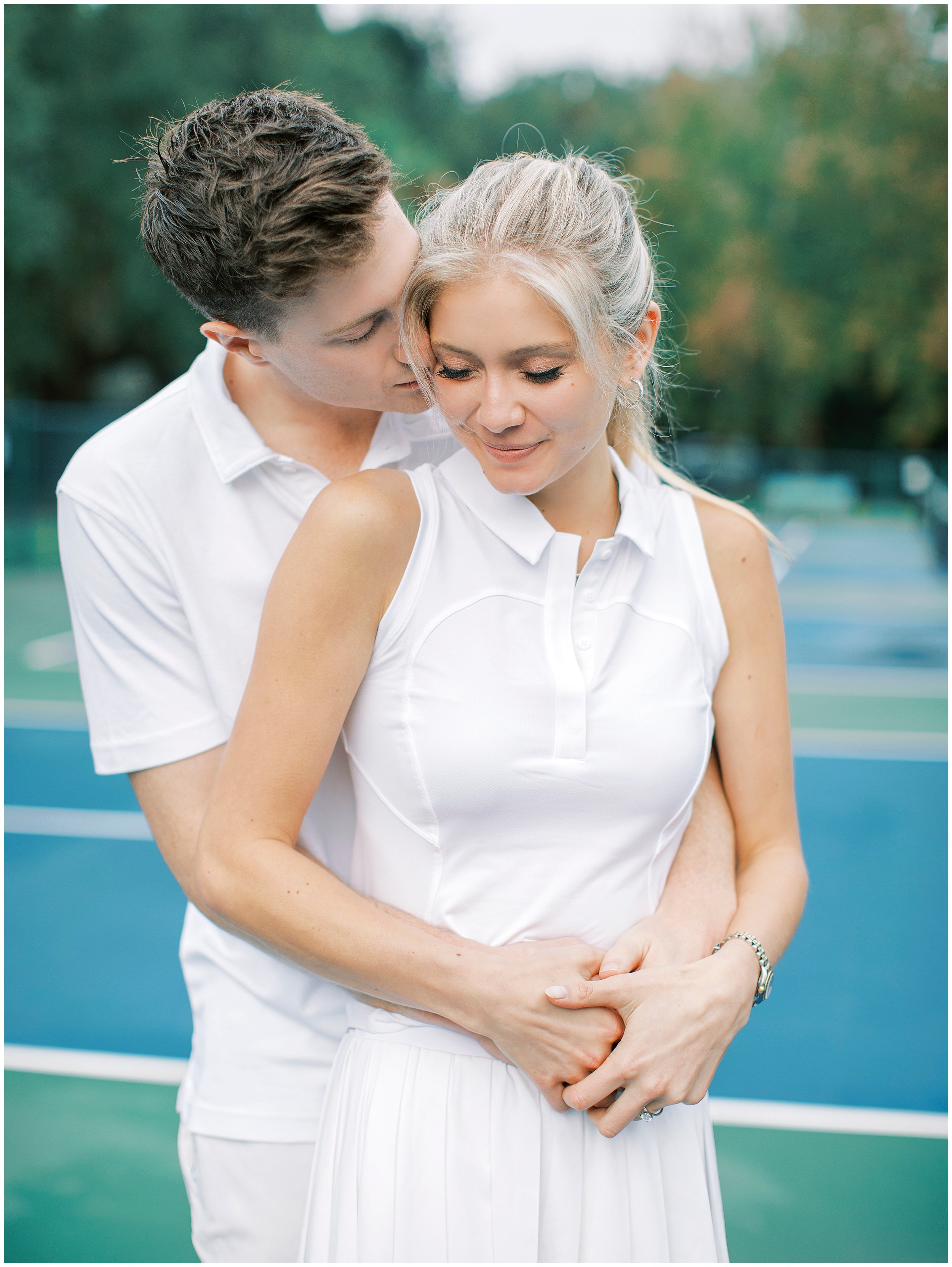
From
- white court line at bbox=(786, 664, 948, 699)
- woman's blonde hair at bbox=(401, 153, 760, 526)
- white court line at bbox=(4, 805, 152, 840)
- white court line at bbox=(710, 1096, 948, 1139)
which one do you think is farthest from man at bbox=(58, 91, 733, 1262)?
white court line at bbox=(786, 664, 948, 699)

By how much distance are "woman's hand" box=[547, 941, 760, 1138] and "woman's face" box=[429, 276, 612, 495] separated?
0.69m

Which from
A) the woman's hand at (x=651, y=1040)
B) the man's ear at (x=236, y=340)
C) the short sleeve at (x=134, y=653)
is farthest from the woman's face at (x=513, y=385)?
the woman's hand at (x=651, y=1040)

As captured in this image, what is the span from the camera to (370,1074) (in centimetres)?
166

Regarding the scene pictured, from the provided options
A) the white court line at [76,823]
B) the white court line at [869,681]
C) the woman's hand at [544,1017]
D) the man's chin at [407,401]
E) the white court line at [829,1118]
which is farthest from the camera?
the white court line at [869,681]

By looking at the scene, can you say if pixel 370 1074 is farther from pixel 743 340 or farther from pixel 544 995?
pixel 743 340

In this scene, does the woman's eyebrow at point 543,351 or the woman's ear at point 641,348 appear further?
the woman's ear at point 641,348

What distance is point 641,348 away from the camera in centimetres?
166

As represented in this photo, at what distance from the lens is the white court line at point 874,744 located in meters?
8.12

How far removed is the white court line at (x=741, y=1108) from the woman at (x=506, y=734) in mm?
2203

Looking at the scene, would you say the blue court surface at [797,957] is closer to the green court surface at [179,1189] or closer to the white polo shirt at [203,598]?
the green court surface at [179,1189]

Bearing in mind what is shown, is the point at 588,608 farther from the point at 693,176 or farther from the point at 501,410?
the point at 693,176

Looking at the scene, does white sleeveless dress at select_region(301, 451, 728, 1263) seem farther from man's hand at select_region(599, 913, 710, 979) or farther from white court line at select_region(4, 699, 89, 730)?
white court line at select_region(4, 699, 89, 730)

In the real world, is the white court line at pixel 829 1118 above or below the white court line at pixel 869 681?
above

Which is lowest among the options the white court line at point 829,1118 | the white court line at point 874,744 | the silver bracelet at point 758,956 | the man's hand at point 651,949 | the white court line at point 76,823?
the white court line at point 874,744
